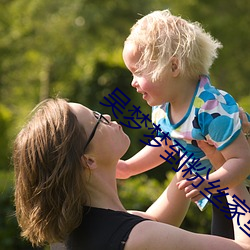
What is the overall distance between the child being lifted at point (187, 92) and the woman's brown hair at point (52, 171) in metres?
0.39

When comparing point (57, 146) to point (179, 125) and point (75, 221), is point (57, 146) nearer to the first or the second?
point (75, 221)

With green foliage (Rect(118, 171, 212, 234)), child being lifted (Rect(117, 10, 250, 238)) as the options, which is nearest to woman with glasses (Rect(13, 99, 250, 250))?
child being lifted (Rect(117, 10, 250, 238))

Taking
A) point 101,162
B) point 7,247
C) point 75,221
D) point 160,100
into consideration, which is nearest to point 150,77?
point 160,100

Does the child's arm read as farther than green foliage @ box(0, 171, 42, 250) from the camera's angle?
No

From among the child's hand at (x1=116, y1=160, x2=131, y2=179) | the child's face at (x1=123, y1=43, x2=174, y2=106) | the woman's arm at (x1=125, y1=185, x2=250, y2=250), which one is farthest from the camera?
the child's hand at (x1=116, y1=160, x2=131, y2=179)

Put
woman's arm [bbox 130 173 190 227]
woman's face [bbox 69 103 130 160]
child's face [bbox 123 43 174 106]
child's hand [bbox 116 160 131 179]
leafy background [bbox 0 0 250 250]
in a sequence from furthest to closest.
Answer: leafy background [bbox 0 0 250 250], child's hand [bbox 116 160 131 179], woman's arm [bbox 130 173 190 227], child's face [bbox 123 43 174 106], woman's face [bbox 69 103 130 160]

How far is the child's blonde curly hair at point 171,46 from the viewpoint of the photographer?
119 inches

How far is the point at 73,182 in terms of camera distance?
114 inches

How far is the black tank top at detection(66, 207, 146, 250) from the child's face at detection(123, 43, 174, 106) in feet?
1.76

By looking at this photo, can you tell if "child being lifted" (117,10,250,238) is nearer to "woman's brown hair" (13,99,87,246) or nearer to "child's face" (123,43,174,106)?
"child's face" (123,43,174,106)

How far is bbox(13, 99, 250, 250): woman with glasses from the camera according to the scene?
2.84m

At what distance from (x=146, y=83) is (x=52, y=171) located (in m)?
0.56

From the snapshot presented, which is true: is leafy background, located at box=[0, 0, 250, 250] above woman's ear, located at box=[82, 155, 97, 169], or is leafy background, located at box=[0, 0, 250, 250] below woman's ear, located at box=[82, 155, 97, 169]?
below

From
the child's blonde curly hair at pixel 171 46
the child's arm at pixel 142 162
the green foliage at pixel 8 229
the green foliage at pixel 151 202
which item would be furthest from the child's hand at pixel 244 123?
the green foliage at pixel 8 229
